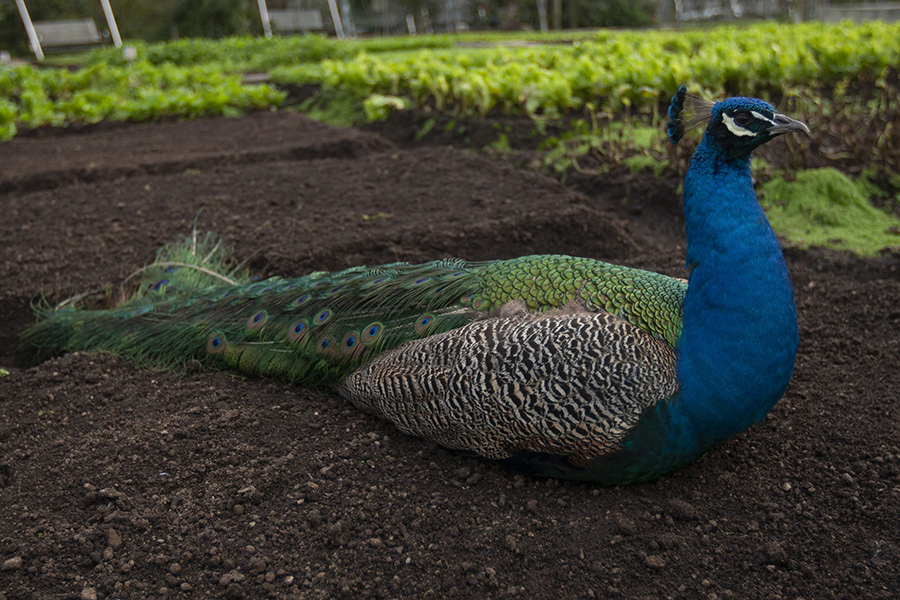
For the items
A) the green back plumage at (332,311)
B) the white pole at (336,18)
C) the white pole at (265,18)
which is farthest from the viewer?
the white pole at (336,18)

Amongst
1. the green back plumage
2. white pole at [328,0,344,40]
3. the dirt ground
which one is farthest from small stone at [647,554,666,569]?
white pole at [328,0,344,40]

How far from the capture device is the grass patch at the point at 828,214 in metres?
4.58

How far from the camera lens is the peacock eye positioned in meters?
2.34

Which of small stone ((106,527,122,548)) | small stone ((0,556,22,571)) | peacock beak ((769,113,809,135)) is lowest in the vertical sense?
small stone ((106,527,122,548))

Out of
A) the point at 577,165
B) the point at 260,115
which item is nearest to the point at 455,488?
the point at 577,165

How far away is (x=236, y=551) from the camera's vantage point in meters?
2.29

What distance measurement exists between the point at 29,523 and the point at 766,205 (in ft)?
15.8

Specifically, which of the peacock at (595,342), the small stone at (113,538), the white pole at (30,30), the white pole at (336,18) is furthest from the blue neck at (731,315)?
the white pole at (336,18)

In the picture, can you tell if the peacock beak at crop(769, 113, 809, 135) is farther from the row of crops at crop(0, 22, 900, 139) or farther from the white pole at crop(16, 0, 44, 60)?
the white pole at crop(16, 0, 44, 60)

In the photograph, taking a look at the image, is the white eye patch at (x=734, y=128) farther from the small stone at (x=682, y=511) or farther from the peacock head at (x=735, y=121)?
the small stone at (x=682, y=511)

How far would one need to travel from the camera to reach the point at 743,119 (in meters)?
2.34

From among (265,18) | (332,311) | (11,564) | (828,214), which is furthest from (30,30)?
(11,564)

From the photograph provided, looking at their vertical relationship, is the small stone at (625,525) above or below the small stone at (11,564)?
below

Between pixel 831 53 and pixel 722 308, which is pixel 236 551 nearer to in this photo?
pixel 722 308
